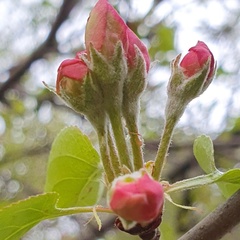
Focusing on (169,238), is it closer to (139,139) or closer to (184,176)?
(139,139)

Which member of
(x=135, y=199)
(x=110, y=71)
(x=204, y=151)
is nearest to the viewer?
(x=135, y=199)

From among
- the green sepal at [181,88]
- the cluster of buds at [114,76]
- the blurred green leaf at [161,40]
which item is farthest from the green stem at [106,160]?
the blurred green leaf at [161,40]

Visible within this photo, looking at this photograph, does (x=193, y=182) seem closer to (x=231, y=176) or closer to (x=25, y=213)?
(x=231, y=176)

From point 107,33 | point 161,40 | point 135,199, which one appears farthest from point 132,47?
point 161,40

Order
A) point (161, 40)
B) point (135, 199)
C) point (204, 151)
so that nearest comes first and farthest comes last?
1. point (135, 199)
2. point (204, 151)
3. point (161, 40)

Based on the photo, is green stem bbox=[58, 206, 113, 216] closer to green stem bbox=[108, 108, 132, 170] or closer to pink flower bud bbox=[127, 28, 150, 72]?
green stem bbox=[108, 108, 132, 170]

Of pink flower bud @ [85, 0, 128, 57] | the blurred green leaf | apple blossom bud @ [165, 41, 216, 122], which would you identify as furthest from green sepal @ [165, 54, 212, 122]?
the blurred green leaf
